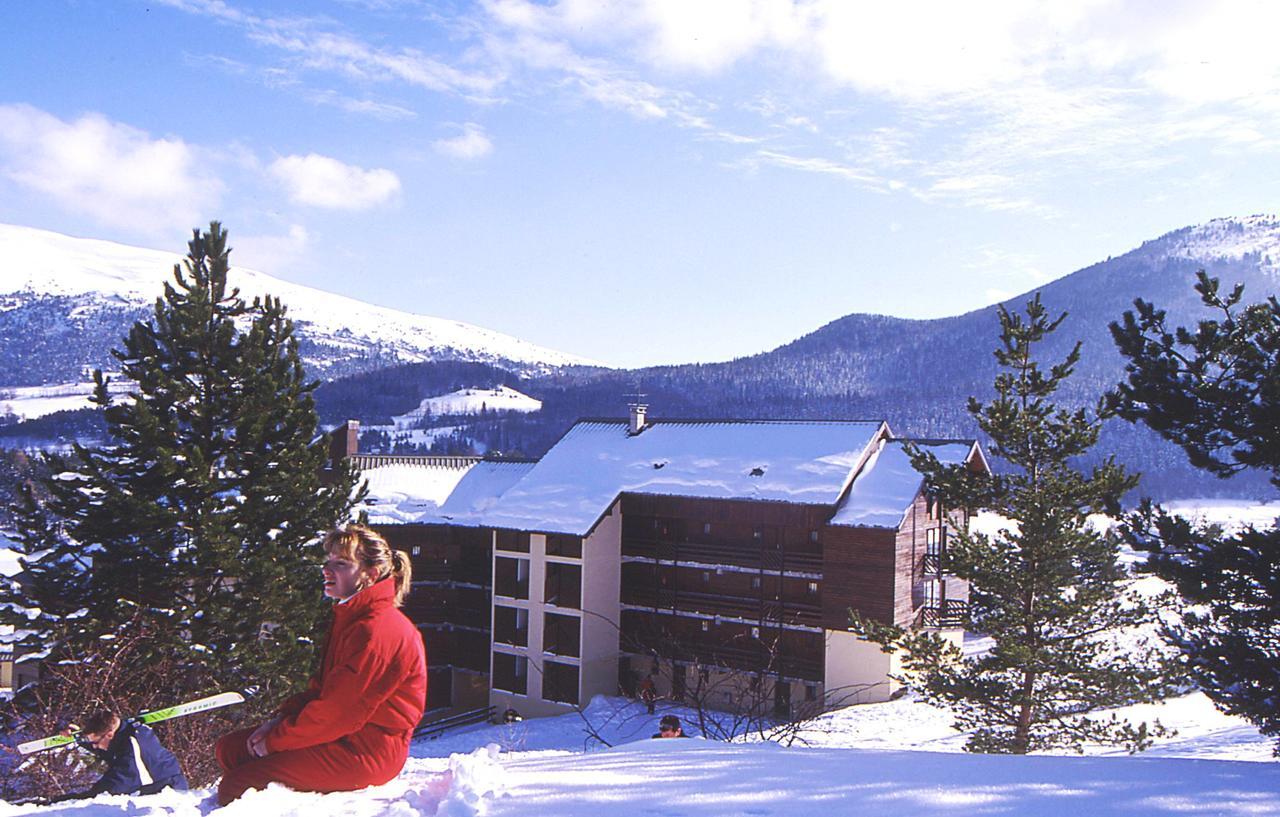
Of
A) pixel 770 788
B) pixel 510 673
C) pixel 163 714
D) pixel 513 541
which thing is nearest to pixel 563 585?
pixel 513 541

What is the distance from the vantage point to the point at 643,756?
259 inches

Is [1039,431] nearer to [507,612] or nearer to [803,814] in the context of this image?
[803,814]

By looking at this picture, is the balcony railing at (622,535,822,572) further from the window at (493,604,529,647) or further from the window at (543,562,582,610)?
the window at (493,604,529,647)

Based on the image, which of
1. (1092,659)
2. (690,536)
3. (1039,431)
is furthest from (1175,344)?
(690,536)

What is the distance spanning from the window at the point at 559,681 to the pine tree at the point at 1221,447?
86.4 feet

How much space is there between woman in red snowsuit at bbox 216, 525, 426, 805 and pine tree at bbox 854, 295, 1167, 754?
1660cm

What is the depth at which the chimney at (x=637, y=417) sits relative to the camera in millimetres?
41688

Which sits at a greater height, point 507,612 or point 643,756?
point 643,756

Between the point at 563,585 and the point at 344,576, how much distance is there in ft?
106

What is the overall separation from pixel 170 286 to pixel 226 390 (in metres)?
2.92

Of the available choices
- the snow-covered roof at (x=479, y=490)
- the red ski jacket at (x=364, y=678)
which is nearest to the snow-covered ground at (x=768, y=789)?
the red ski jacket at (x=364, y=678)

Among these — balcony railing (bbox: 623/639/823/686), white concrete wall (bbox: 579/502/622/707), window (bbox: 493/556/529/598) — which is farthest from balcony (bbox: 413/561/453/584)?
balcony railing (bbox: 623/639/823/686)

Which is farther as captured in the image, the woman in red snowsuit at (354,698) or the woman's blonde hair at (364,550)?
the woman's blonde hair at (364,550)

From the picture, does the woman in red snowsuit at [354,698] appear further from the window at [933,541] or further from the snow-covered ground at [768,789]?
the window at [933,541]
